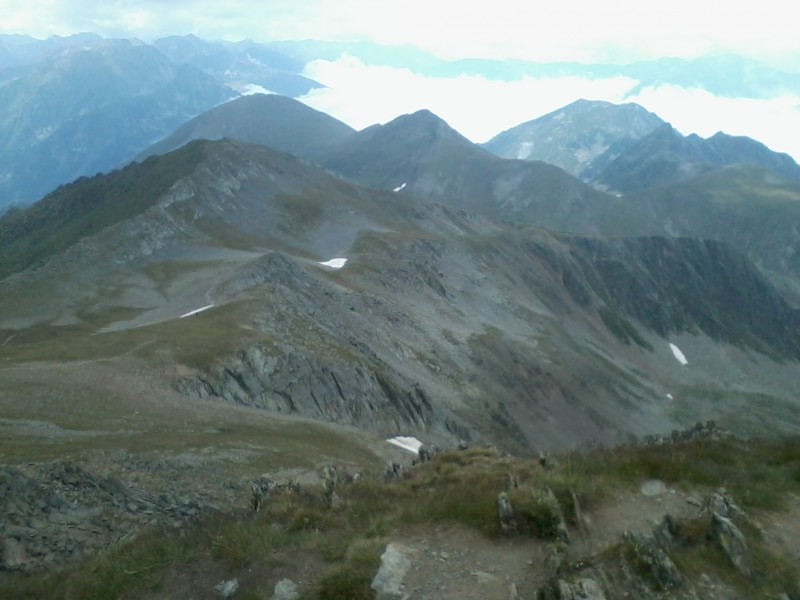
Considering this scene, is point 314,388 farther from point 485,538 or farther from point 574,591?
point 574,591

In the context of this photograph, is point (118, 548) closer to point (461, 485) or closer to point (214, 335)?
point (461, 485)

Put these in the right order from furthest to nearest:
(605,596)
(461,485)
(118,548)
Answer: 1. (461,485)
2. (118,548)
3. (605,596)

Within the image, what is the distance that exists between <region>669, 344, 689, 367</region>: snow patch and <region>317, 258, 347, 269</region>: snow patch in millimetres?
89703

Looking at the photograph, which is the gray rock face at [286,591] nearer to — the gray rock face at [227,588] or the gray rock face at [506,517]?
the gray rock face at [227,588]

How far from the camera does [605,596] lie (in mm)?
11234

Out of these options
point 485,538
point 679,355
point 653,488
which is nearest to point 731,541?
point 653,488

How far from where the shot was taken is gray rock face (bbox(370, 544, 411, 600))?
11883 mm

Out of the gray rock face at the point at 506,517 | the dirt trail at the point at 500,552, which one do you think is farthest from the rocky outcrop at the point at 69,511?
the gray rock face at the point at 506,517

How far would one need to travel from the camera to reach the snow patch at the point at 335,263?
3776 inches

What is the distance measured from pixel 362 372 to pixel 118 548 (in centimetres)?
3928

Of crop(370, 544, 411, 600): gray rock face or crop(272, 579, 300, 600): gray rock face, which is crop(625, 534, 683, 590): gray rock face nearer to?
crop(370, 544, 411, 600): gray rock face

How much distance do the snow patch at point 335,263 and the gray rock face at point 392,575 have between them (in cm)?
8235

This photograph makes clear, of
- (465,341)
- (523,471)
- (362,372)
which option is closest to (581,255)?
(465,341)

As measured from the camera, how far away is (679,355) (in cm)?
15938
